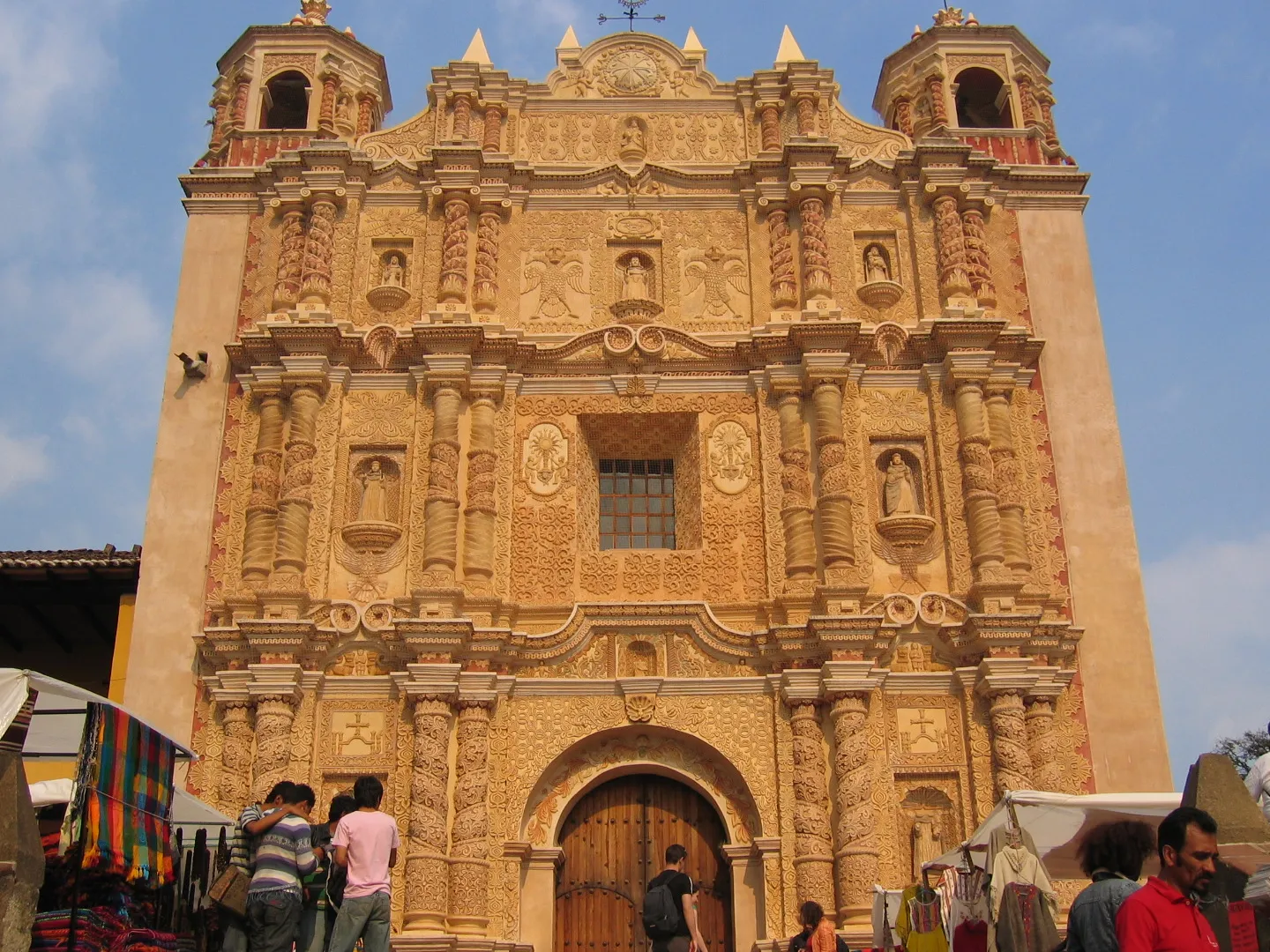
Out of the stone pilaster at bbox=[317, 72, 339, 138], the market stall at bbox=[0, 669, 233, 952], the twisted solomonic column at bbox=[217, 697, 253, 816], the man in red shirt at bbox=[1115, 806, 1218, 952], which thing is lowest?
the man in red shirt at bbox=[1115, 806, 1218, 952]

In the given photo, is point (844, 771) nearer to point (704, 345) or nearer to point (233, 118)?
point (704, 345)

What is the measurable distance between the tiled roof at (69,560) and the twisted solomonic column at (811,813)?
7.62m

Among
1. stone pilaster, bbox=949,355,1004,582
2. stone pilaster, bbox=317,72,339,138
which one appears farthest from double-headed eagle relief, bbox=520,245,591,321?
stone pilaster, bbox=949,355,1004,582

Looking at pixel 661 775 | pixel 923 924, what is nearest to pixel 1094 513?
pixel 661 775

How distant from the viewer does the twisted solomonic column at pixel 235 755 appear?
527 inches

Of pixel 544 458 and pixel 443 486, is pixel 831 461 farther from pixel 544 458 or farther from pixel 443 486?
pixel 443 486

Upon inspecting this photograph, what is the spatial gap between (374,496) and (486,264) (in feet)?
10.7

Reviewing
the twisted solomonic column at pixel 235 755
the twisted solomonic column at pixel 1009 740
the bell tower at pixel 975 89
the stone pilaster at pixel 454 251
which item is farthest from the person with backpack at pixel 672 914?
the bell tower at pixel 975 89

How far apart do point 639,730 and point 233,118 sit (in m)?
9.85

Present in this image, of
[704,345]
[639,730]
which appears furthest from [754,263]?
[639,730]

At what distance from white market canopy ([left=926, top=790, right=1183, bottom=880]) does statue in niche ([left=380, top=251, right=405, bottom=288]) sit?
9.82 metres

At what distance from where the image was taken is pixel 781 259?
16.3m

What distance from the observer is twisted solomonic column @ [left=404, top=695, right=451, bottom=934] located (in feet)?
42.2

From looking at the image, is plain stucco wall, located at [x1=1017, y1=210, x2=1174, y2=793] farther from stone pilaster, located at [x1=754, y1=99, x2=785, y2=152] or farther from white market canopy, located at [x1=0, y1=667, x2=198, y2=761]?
white market canopy, located at [x1=0, y1=667, x2=198, y2=761]
